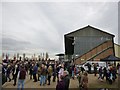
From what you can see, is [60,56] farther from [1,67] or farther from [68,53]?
[1,67]

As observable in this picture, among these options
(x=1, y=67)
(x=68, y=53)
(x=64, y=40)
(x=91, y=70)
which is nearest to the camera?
(x=1, y=67)

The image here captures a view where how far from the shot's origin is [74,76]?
17844 millimetres

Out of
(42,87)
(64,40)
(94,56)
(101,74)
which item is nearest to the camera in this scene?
(42,87)

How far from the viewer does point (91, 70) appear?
22.0 meters

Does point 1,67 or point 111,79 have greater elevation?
point 1,67

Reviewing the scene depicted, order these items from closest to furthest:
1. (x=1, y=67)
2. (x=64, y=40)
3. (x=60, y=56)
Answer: (x=1, y=67)
(x=64, y=40)
(x=60, y=56)

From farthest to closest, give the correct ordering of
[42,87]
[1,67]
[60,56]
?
[60,56] → [1,67] → [42,87]

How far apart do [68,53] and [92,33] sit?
11025 millimetres

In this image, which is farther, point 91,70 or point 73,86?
point 91,70

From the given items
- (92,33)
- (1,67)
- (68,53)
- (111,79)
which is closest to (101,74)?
(111,79)

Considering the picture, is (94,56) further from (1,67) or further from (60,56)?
(60,56)

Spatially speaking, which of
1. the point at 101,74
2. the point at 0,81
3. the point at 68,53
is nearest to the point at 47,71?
the point at 0,81

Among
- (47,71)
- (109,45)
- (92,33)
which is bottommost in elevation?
(47,71)

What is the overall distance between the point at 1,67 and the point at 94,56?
17539 millimetres
